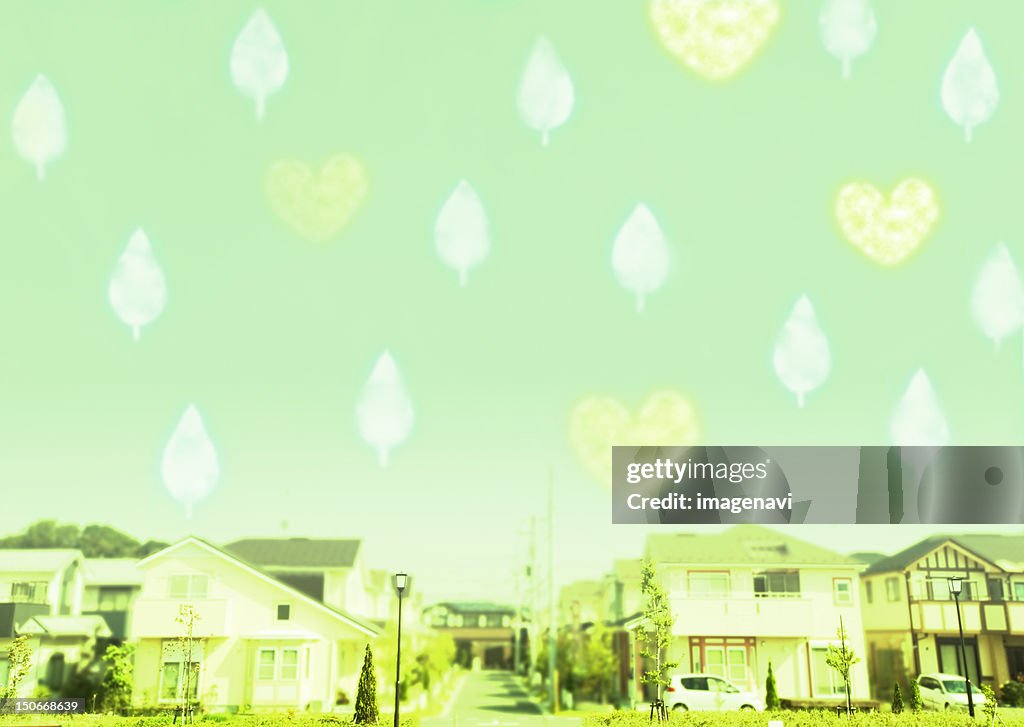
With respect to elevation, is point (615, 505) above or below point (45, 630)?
above

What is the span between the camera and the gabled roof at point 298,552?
4988cm

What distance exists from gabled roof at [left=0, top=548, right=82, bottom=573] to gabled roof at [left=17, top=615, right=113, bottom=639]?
9.27 ft

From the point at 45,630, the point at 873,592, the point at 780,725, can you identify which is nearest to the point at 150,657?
the point at 45,630

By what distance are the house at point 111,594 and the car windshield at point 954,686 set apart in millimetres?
42511

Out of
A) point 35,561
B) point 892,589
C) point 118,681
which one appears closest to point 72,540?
point 35,561

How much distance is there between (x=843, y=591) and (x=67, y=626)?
38.4m

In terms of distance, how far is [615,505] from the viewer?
27656 mm

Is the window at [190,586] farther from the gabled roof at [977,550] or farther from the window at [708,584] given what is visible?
the gabled roof at [977,550]

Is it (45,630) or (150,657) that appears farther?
(45,630)

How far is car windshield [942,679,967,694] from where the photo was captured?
132ft

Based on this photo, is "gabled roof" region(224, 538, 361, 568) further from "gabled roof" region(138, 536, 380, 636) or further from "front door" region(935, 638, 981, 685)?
"front door" region(935, 638, 981, 685)

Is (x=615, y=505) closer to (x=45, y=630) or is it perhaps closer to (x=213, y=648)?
(x=213, y=648)

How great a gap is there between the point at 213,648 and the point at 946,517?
29.1 m
